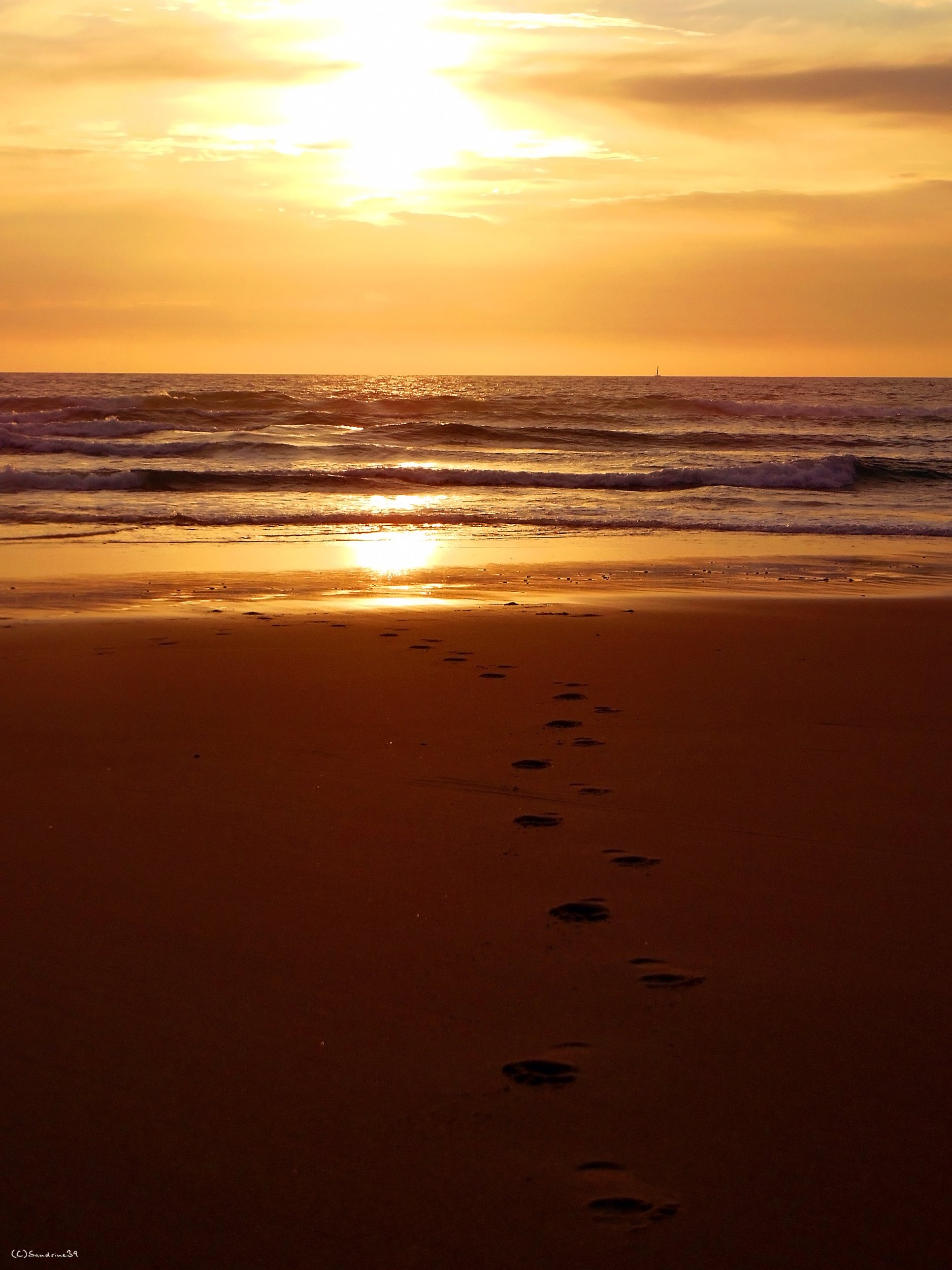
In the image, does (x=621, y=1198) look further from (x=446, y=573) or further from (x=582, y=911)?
(x=446, y=573)

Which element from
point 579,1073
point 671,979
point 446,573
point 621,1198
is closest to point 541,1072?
point 579,1073

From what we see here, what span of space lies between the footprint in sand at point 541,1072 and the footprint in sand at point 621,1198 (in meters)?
0.24

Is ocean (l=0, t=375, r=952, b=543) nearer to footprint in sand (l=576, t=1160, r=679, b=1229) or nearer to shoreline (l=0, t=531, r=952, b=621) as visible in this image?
shoreline (l=0, t=531, r=952, b=621)

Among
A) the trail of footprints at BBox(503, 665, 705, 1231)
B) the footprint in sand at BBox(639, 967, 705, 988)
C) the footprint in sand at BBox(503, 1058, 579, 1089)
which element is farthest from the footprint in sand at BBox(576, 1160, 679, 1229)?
the footprint in sand at BBox(639, 967, 705, 988)

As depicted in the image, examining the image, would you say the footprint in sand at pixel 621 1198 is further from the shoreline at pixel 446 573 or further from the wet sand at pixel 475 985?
the shoreline at pixel 446 573

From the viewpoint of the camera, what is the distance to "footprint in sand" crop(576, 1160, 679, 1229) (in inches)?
Answer: 79.3

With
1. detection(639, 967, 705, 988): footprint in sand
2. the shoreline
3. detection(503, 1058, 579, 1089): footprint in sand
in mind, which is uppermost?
the shoreline

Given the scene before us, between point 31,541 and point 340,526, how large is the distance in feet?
12.1

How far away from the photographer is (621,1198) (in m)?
2.05

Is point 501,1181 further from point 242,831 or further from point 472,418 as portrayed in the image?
point 472,418

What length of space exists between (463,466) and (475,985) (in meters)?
21.4

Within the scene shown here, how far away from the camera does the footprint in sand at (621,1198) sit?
2014mm

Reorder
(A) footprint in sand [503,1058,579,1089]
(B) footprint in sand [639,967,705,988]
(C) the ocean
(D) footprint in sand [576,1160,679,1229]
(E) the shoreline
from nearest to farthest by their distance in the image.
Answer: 1. (D) footprint in sand [576,1160,679,1229]
2. (A) footprint in sand [503,1058,579,1089]
3. (B) footprint in sand [639,967,705,988]
4. (E) the shoreline
5. (C) the ocean

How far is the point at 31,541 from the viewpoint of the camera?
12.4 metres
